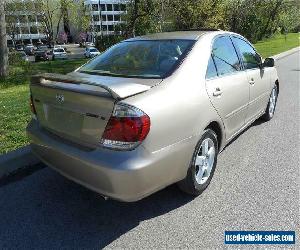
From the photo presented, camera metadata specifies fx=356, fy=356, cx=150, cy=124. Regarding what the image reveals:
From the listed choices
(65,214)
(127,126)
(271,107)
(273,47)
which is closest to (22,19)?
(273,47)

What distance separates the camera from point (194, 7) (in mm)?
18859

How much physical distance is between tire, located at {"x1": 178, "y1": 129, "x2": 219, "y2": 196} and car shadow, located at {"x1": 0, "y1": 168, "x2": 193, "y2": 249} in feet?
0.52

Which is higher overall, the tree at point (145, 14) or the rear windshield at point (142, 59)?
the tree at point (145, 14)

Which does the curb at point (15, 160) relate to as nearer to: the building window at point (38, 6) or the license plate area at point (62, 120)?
the license plate area at point (62, 120)

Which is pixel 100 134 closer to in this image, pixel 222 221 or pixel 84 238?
pixel 84 238

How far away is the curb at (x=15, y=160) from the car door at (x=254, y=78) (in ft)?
9.40

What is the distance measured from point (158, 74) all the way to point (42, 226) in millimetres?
1738

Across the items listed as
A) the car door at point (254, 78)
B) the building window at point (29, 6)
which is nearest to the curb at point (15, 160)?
the car door at point (254, 78)

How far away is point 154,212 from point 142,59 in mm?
1600

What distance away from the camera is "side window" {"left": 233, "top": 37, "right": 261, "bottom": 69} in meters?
4.74

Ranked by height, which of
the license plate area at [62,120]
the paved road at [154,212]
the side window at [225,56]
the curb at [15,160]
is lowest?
the paved road at [154,212]

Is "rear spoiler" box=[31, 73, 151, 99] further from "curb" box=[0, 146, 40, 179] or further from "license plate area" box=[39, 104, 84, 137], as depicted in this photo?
"curb" box=[0, 146, 40, 179]

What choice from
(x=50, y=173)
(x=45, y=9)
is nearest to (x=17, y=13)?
(x=45, y=9)

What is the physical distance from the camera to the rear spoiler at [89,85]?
111 inches
